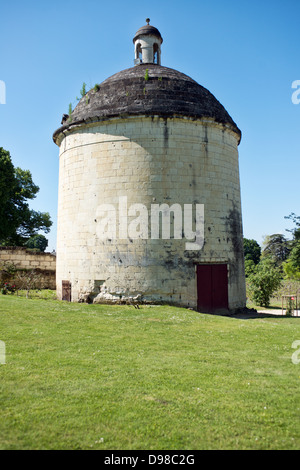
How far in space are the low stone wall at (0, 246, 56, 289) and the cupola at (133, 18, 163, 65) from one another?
11545mm

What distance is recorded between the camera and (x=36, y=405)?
4789 millimetres

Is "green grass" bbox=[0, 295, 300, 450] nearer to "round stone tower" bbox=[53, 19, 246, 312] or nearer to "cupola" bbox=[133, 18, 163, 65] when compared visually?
"round stone tower" bbox=[53, 19, 246, 312]

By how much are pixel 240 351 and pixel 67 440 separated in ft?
16.2

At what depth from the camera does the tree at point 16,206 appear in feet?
89.0

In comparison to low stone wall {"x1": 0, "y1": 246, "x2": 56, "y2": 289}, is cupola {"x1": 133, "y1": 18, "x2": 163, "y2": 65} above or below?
above

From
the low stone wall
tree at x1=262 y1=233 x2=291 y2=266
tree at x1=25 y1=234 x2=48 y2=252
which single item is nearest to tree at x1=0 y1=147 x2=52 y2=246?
the low stone wall

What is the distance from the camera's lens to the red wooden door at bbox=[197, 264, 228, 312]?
14.0 meters

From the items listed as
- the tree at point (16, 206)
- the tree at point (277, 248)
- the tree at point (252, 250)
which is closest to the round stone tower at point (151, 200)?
the tree at point (16, 206)

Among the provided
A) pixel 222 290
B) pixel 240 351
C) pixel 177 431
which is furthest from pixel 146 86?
pixel 177 431

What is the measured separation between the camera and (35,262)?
731 inches

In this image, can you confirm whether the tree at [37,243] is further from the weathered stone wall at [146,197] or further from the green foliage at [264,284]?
the weathered stone wall at [146,197]

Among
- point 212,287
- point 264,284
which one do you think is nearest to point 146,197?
point 212,287

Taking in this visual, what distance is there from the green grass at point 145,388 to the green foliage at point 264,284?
34.7 feet

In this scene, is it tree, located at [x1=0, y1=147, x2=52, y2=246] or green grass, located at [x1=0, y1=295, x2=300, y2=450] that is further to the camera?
tree, located at [x1=0, y1=147, x2=52, y2=246]
